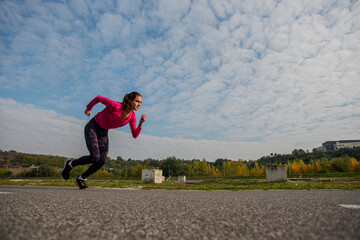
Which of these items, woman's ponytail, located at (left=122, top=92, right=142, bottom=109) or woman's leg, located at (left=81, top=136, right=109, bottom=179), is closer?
woman's ponytail, located at (left=122, top=92, right=142, bottom=109)

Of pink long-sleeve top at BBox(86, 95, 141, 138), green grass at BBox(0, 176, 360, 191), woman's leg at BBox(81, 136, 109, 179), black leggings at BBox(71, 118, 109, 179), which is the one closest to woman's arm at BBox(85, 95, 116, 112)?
pink long-sleeve top at BBox(86, 95, 141, 138)

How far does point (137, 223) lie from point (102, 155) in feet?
11.6

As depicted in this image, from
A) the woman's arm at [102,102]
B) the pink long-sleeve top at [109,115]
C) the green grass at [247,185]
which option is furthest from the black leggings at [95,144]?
the green grass at [247,185]

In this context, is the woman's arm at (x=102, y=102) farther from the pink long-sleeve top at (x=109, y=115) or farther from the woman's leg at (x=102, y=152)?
the woman's leg at (x=102, y=152)

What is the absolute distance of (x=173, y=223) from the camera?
1.39 meters

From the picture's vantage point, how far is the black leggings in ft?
13.8

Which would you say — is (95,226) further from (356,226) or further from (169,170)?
(169,170)

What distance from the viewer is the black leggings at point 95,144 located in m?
4.21

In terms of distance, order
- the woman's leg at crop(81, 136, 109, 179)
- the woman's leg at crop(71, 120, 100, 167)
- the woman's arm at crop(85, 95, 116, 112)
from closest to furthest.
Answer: the woman's arm at crop(85, 95, 116, 112), the woman's leg at crop(71, 120, 100, 167), the woman's leg at crop(81, 136, 109, 179)

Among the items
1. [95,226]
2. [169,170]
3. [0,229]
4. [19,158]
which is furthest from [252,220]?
[19,158]

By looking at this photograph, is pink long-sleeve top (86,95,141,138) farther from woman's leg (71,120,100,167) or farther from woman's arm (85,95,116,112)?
woman's leg (71,120,100,167)

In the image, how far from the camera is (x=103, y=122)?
436cm

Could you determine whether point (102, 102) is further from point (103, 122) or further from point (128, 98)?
point (128, 98)

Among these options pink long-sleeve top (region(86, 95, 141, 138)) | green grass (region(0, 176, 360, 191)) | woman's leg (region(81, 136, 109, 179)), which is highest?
pink long-sleeve top (region(86, 95, 141, 138))
